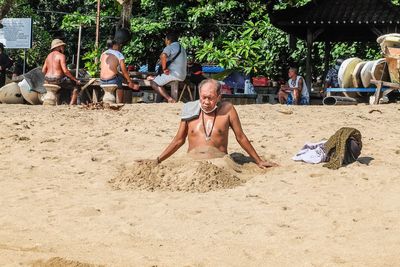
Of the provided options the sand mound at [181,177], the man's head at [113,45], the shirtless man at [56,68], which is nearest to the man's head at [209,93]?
the sand mound at [181,177]

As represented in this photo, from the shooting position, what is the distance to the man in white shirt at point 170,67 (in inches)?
485

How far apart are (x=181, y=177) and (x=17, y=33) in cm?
1082

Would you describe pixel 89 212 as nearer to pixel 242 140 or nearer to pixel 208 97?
pixel 208 97

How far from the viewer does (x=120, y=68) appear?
40.4 ft

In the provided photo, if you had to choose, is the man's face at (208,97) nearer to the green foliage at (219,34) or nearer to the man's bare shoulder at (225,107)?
the man's bare shoulder at (225,107)

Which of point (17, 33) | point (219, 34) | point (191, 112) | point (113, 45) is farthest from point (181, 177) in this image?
point (219, 34)

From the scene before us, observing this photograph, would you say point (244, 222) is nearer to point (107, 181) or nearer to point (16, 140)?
point (107, 181)

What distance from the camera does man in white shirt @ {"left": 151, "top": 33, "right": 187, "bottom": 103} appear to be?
40.4 ft

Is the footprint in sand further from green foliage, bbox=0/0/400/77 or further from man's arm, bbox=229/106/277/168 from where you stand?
green foliage, bbox=0/0/400/77

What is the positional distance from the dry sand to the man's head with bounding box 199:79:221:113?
22.9 inches

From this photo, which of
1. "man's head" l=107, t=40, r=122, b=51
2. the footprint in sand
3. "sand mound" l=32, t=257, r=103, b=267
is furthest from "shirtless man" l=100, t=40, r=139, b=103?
"sand mound" l=32, t=257, r=103, b=267

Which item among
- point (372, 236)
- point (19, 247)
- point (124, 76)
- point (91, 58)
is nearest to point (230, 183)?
point (372, 236)

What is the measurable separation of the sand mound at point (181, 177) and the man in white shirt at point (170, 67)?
532cm

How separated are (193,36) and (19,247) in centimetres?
1650
